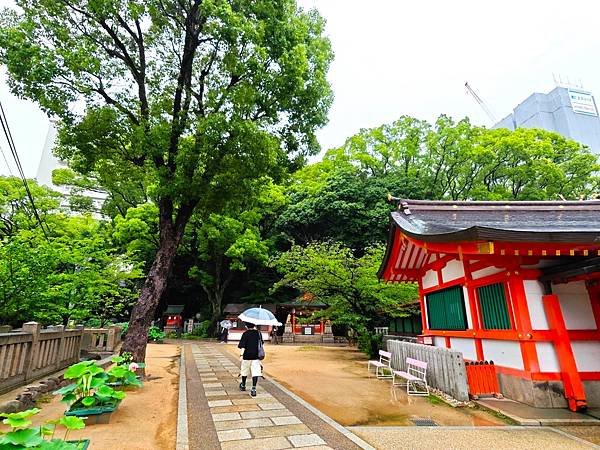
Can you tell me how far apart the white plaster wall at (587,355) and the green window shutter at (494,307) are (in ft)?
3.97

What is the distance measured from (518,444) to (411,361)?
379cm

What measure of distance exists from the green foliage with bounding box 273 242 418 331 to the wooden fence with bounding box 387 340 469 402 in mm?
4543

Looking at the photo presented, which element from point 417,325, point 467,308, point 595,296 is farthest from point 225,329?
point 595,296

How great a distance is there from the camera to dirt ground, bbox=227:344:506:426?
5.62 m

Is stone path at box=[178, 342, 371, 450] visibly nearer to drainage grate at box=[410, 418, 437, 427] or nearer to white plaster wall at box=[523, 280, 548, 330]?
drainage grate at box=[410, 418, 437, 427]

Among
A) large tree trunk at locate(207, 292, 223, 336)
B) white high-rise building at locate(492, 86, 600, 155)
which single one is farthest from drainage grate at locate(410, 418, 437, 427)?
white high-rise building at locate(492, 86, 600, 155)

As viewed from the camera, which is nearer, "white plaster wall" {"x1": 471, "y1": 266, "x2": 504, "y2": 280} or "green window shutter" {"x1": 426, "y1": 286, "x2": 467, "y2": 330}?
"white plaster wall" {"x1": 471, "y1": 266, "x2": 504, "y2": 280}

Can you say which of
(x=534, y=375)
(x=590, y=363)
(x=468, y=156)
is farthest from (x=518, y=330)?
(x=468, y=156)

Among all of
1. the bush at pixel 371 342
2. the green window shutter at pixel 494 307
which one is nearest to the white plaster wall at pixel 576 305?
the green window shutter at pixel 494 307

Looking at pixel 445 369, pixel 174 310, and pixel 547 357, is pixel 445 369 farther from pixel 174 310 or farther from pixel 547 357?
pixel 174 310

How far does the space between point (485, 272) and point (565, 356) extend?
83.2 inches

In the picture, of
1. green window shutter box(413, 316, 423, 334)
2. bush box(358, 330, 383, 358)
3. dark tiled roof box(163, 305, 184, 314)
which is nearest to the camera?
bush box(358, 330, 383, 358)

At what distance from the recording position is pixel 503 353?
7039 mm

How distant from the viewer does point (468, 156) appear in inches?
982
